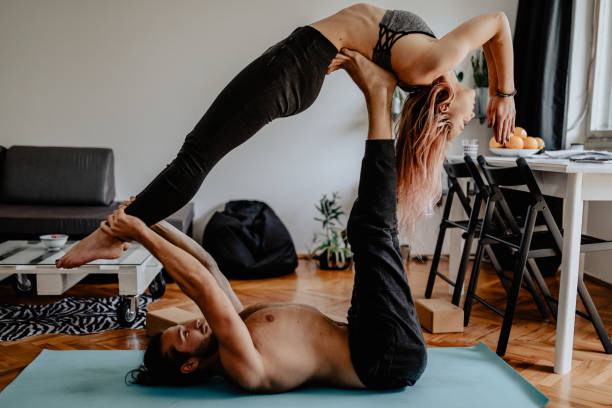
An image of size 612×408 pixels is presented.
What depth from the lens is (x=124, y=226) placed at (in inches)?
61.7

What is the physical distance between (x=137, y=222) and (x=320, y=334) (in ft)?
2.25

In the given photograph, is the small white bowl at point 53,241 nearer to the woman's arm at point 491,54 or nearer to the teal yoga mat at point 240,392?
the teal yoga mat at point 240,392

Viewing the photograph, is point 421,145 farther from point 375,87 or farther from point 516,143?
point 516,143

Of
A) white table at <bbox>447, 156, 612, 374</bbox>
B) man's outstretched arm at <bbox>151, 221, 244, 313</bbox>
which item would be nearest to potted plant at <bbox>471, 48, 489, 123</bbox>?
white table at <bbox>447, 156, 612, 374</bbox>

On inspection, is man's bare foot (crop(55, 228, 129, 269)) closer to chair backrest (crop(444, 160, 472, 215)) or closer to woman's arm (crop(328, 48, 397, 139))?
woman's arm (crop(328, 48, 397, 139))

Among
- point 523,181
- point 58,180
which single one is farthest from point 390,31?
point 58,180

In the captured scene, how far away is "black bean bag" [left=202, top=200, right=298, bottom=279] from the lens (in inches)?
150

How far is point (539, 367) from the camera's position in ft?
7.35

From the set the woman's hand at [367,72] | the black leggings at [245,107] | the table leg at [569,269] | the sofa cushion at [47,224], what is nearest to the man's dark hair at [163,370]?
the black leggings at [245,107]

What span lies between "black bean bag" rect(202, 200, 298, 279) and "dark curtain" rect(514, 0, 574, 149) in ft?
6.92

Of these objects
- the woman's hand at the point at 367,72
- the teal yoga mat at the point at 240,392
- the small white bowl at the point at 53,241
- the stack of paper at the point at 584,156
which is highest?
the woman's hand at the point at 367,72

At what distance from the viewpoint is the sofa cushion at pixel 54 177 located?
13.0 feet

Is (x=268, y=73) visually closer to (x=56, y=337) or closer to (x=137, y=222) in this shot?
(x=137, y=222)

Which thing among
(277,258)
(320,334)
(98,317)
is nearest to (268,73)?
(320,334)
